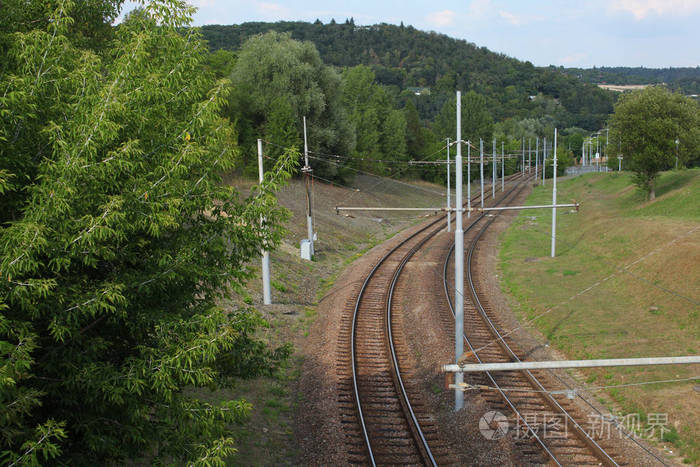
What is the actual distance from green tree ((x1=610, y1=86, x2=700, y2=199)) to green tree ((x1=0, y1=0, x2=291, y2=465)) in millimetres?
43391

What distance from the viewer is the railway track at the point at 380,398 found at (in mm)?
12367

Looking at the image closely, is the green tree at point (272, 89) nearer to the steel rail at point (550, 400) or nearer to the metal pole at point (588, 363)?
the steel rail at point (550, 400)

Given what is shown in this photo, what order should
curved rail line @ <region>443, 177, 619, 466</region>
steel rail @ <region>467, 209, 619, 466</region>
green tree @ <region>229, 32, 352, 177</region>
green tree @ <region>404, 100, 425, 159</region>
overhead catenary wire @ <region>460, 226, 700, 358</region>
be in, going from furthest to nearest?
1. green tree @ <region>404, 100, 425, 159</region>
2. green tree @ <region>229, 32, 352, 177</region>
3. overhead catenary wire @ <region>460, 226, 700, 358</region>
4. curved rail line @ <region>443, 177, 619, 466</region>
5. steel rail @ <region>467, 209, 619, 466</region>

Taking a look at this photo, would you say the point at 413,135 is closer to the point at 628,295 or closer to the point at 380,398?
the point at 628,295

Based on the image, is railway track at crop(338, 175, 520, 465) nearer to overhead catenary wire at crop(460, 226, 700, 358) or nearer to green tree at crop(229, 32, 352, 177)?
overhead catenary wire at crop(460, 226, 700, 358)

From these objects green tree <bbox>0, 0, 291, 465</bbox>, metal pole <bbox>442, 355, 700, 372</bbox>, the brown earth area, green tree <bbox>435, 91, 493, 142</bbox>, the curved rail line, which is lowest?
the brown earth area

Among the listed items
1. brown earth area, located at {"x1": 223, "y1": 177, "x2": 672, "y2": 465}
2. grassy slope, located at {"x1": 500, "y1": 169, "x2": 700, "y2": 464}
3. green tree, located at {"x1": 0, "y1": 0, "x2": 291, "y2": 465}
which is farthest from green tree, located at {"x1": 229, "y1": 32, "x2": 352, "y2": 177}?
green tree, located at {"x1": 0, "y1": 0, "x2": 291, "y2": 465}

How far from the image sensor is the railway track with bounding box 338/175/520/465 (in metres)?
12.4

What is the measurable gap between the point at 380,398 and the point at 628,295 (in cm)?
1350

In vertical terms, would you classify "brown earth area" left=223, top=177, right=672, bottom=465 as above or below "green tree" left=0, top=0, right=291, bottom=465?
below

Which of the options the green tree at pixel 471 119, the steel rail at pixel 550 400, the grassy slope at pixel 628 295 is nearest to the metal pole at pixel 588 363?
the steel rail at pixel 550 400

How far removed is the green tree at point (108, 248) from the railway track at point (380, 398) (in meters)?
5.79

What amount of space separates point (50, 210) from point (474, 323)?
58.5ft

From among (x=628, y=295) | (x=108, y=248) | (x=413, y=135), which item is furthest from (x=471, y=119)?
(x=108, y=248)
